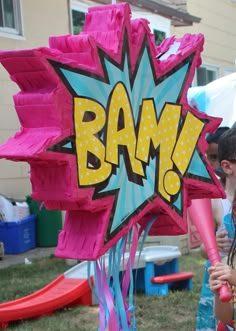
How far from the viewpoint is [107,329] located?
5.96ft

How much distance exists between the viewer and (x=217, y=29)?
43.3ft

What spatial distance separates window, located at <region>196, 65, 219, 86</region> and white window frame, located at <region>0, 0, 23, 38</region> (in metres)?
5.42

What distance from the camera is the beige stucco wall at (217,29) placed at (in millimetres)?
12422

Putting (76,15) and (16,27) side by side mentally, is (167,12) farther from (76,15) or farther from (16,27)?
(16,27)

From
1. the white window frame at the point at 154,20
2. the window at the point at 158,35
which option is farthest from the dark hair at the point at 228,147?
the window at the point at 158,35

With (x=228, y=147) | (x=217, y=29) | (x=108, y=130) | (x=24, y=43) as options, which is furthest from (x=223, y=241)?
(x=217, y=29)

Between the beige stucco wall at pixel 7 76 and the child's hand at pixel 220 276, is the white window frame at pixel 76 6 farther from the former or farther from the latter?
the child's hand at pixel 220 276

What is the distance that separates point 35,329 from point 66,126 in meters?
2.94

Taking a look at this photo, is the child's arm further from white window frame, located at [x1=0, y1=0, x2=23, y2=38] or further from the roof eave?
the roof eave

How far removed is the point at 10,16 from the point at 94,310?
4.33 m

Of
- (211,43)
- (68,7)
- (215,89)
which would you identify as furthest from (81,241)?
(211,43)

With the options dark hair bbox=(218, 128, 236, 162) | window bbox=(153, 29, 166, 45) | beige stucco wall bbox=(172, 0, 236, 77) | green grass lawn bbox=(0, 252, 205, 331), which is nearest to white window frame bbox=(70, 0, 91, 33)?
window bbox=(153, 29, 166, 45)

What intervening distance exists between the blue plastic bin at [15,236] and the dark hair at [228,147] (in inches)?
203

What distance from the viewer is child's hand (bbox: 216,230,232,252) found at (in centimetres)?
236
